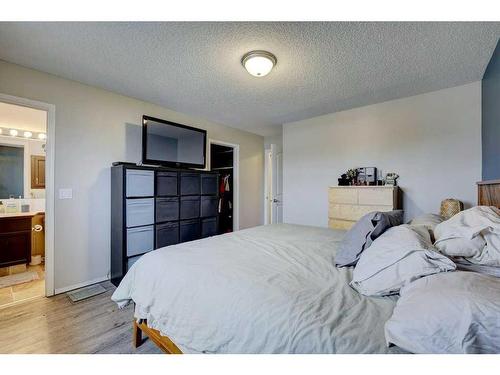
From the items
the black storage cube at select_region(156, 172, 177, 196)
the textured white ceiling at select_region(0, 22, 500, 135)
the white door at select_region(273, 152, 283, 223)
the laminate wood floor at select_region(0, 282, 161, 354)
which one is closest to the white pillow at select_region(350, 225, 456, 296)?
the laminate wood floor at select_region(0, 282, 161, 354)

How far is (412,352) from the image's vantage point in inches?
25.7

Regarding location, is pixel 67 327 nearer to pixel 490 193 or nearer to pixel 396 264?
pixel 396 264

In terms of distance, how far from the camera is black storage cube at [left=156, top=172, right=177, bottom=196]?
9.30 feet

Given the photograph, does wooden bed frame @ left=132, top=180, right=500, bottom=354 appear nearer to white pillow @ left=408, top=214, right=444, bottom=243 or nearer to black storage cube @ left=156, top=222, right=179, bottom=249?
white pillow @ left=408, top=214, right=444, bottom=243

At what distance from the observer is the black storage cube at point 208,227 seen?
3383 millimetres

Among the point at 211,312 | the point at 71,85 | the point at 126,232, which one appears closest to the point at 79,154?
the point at 71,85

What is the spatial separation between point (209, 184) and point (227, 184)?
145 cm

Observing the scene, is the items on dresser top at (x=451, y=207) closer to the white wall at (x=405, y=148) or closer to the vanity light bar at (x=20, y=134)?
the white wall at (x=405, y=148)

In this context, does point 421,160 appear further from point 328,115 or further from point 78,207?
point 78,207

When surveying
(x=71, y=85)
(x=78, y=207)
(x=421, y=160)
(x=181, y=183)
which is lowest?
(x=78, y=207)

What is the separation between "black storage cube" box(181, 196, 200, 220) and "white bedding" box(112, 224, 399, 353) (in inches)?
58.6

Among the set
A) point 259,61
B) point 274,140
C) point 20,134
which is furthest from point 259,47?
point 20,134

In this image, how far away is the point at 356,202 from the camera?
9.78ft
